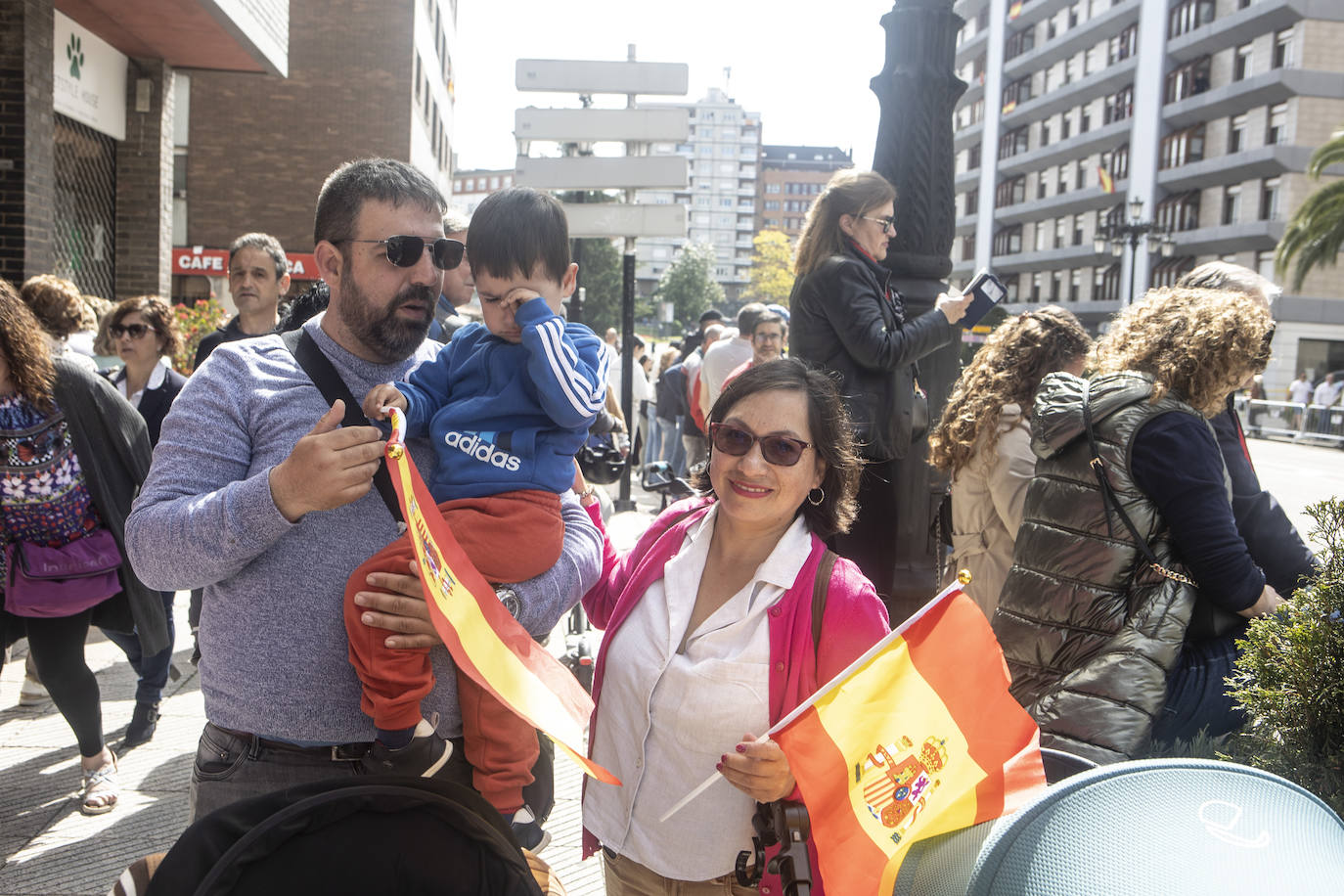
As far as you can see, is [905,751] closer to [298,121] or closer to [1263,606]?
[1263,606]

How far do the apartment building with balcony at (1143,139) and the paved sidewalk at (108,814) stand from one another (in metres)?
33.8

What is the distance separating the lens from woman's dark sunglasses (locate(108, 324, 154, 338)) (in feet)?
20.2

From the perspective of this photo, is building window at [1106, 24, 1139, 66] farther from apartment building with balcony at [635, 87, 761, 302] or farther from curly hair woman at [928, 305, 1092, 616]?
apartment building with balcony at [635, 87, 761, 302]

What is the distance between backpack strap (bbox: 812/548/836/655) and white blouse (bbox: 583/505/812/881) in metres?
0.05

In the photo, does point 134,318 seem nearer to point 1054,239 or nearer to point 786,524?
point 786,524

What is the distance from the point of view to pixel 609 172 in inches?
442

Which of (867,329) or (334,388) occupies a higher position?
(867,329)

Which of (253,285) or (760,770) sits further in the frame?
(253,285)

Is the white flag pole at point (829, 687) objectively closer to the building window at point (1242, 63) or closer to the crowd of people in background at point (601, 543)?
the crowd of people in background at point (601, 543)

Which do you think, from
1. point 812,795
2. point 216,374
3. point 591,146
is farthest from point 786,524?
point 591,146

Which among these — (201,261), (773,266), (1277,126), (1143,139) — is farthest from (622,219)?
(773,266)

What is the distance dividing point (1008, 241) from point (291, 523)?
2887 inches

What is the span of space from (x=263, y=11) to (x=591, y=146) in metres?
3.91

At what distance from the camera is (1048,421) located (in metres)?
3.29
